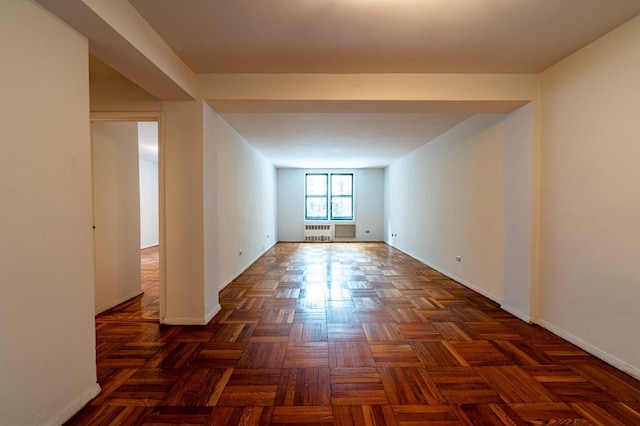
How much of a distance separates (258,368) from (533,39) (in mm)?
3094

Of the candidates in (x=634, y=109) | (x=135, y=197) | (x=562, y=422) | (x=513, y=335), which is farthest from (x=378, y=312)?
(x=135, y=197)

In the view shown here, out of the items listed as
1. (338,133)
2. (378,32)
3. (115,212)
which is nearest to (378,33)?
(378,32)

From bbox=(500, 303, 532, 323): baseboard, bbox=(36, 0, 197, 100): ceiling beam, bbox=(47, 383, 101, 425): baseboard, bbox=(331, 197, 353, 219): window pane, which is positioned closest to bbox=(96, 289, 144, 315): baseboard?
bbox=(47, 383, 101, 425): baseboard

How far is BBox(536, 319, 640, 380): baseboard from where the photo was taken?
186cm

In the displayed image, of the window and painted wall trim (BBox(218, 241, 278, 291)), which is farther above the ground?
the window

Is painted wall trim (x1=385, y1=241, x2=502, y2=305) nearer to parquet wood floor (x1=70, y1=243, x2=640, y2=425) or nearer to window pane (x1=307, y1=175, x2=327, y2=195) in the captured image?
parquet wood floor (x1=70, y1=243, x2=640, y2=425)

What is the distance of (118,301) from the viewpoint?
10.7ft

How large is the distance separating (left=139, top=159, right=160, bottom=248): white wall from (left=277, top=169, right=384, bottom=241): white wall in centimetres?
358

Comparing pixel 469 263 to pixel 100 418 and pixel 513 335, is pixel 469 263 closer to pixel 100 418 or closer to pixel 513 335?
pixel 513 335

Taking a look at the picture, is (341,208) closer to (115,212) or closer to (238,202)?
(238,202)

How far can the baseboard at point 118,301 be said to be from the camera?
9.85ft

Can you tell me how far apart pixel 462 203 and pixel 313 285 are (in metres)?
2.43

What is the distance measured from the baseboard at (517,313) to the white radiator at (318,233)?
19.9 feet

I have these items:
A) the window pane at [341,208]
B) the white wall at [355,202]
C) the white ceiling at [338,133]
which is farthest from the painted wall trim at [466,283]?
the window pane at [341,208]
